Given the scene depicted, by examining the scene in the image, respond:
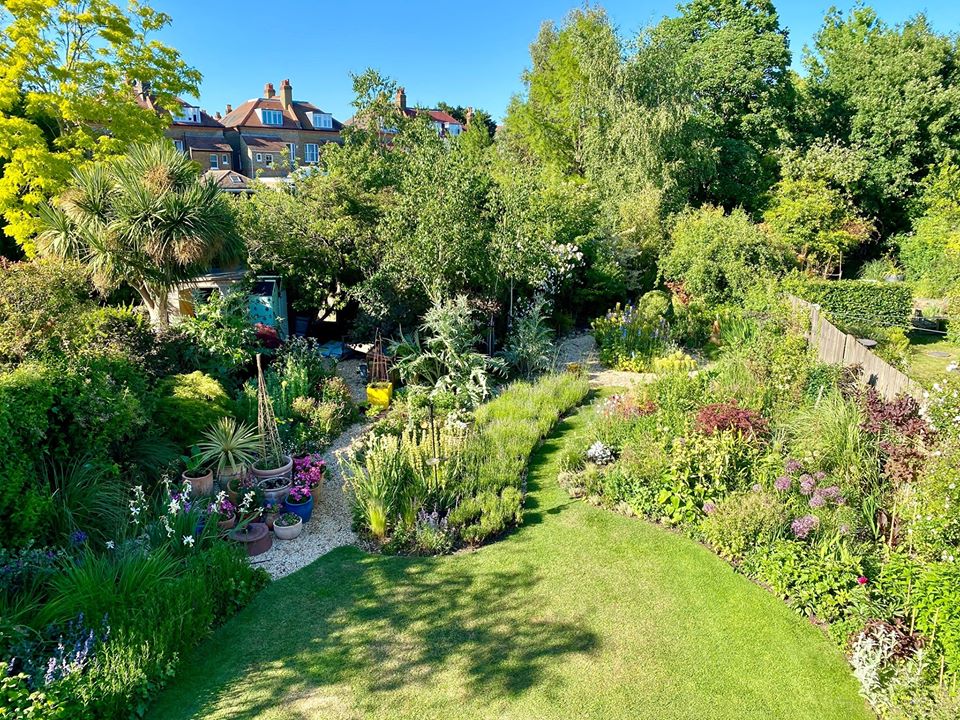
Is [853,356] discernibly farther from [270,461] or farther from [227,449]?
[227,449]

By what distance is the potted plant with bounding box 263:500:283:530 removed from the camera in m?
6.88

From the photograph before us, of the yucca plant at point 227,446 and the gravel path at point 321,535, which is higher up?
the yucca plant at point 227,446

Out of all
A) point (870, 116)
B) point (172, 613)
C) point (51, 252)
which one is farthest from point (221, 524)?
point (870, 116)

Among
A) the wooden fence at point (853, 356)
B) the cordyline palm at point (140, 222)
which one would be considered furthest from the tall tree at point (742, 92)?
the cordyline palm at point (140, 222)

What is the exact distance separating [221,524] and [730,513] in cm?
556

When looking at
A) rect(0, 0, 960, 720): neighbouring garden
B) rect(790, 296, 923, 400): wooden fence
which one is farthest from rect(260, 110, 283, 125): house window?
Answer: rect(790, 296, 923, 400): wooden fence

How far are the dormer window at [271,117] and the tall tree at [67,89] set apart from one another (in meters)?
34.4

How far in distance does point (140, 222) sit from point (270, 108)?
42.5 meters

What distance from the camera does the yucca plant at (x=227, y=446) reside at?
708 centimetres

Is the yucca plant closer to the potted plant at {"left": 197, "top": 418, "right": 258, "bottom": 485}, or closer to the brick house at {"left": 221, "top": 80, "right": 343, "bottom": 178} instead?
the potted plant at {"left": 197, "top": 418, "right": 258, "bottom": 485}

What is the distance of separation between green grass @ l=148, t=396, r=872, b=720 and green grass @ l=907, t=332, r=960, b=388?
8.07m

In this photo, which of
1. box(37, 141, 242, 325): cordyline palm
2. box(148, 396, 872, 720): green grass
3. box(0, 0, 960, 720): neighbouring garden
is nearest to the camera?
box(148, 396, 872, 720): green grass

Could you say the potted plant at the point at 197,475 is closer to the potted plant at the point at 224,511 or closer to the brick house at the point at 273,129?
the potted plant at the point at 224,511

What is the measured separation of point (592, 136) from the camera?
2266 centimetres
